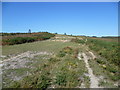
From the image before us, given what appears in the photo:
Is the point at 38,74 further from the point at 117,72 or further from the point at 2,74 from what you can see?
the point at 117,72

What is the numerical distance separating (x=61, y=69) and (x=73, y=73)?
1123 mm

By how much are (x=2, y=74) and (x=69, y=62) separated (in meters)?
5.71

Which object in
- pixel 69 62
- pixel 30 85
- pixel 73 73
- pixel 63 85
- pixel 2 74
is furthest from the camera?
pixel 69 62

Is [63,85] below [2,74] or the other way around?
below

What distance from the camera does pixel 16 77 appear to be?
29.2 feet

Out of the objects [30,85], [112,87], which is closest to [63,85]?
[30,85]

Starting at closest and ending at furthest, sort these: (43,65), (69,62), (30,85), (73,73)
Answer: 1. (30,85)
2. (73,73)
3. (43,65)
4. (69,62)

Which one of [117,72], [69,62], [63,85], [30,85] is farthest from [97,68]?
[30,85]

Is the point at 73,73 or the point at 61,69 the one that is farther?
the point at 61,69

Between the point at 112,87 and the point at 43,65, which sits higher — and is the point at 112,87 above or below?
below

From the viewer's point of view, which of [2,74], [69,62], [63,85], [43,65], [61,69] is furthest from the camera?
[69,62]

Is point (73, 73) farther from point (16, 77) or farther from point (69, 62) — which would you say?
point (16, 77)

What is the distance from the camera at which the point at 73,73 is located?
9.76 meters

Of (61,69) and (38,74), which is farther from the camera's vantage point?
(61,69)
